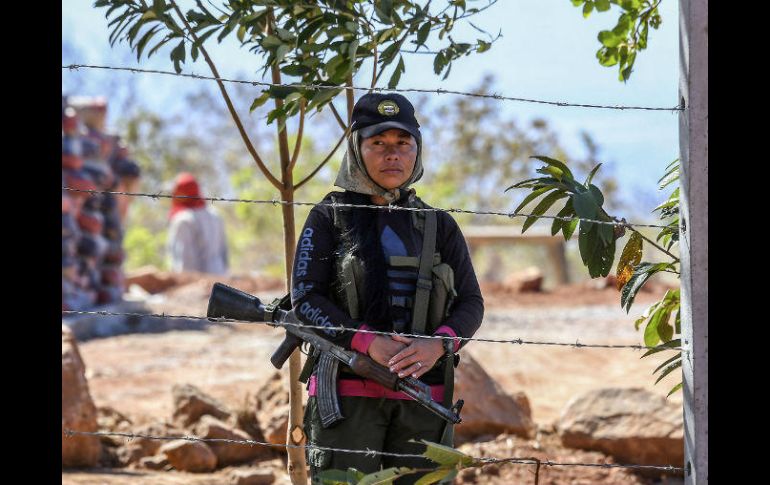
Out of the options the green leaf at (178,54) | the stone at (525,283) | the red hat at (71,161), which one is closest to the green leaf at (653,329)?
the green leaf at (178,54)

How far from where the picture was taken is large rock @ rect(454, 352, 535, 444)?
19.4 ft

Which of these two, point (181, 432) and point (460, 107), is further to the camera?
point (460, 107)

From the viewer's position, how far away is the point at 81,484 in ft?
16.5

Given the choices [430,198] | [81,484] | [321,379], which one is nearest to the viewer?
[321,379]

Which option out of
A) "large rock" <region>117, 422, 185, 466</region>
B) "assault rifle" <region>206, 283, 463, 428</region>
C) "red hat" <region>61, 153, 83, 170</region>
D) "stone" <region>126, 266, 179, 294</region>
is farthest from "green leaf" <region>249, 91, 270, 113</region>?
"stone" <region>126, 266, 179, 294</region>

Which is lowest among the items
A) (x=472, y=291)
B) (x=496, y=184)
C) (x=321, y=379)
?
(x=321, y=379)

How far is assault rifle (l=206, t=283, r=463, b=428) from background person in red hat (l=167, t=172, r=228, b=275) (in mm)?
11012

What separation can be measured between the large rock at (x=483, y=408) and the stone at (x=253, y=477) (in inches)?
44.2

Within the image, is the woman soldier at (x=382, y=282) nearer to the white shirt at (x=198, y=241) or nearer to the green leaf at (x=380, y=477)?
the green leaf at (x=380, y=477)

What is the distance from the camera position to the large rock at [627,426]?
5.62 m
